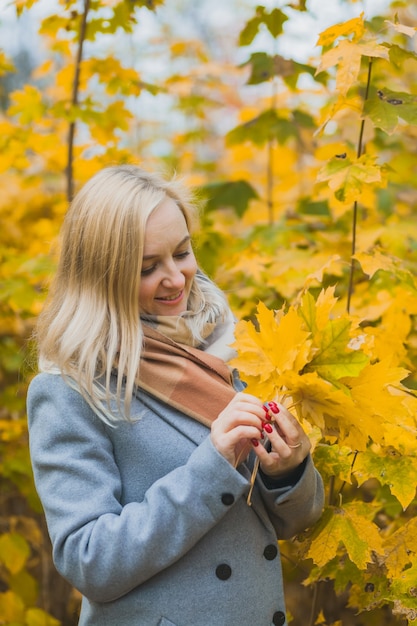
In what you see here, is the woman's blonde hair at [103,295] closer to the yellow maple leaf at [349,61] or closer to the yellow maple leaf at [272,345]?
the yellow maple leaf at [272,345]

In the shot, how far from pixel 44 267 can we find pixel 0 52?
956 mm

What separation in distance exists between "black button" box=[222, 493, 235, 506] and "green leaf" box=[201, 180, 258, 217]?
6.04 ft

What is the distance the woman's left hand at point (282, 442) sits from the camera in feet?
4.06

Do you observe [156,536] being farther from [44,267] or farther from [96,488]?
[44,267]

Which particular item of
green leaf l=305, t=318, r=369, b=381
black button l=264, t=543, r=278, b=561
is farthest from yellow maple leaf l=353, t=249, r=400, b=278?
black button l=264, t=543, r=278, b=561

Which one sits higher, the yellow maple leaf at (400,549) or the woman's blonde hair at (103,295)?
the woman's blonde hair at (103,295)

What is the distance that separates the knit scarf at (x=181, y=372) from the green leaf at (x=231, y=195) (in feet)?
5.06

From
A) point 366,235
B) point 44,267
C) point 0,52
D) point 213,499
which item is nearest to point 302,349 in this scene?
point 213,499

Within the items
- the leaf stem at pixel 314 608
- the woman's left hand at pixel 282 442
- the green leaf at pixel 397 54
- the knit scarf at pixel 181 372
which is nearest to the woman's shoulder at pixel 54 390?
the knit scarf at pixel 181 372

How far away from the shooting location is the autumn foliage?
1238mm

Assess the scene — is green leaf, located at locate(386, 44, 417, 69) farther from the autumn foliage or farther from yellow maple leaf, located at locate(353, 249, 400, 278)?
yellow maple leaf, located at locate(353, 249, 400, 278)

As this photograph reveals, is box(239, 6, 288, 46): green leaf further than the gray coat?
Yes

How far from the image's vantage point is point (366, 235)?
7.90 feet

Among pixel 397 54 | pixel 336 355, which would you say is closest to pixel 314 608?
pixel 336 355
